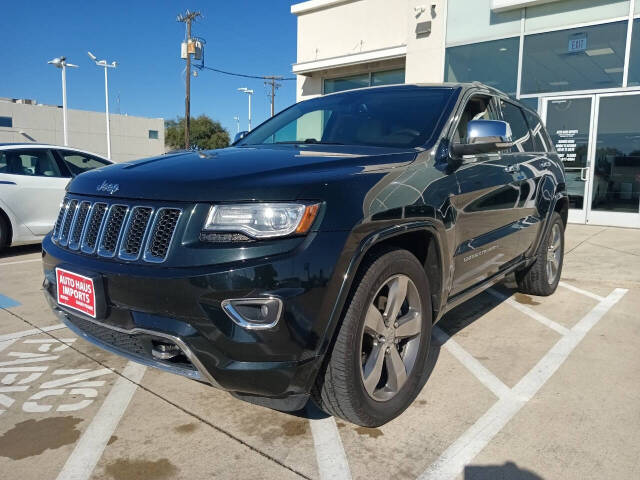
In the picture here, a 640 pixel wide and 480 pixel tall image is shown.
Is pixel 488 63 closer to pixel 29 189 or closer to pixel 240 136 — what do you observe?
pixel 240 136

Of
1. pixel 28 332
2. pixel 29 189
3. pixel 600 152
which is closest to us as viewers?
pixel 28 332

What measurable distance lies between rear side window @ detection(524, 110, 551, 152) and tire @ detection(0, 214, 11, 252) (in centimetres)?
628

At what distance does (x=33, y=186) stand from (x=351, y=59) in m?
8.80

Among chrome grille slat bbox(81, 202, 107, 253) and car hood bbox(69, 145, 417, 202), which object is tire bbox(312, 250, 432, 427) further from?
chrome grille slat bbox(81, 202, 107, 253)

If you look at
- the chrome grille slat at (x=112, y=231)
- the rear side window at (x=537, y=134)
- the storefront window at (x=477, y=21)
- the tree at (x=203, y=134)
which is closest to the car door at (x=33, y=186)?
the chrome grille slat at (x=112, y=231)

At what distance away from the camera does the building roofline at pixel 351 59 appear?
40.4ft

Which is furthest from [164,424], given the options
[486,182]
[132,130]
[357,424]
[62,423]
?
[132,130]

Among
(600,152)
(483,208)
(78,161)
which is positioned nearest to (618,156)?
(600,152)

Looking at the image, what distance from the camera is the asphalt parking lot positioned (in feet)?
6.93

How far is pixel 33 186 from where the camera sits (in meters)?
6.64

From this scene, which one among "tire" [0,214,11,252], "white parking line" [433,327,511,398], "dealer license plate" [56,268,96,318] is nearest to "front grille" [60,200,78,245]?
"dealer license plate" [56,268,96,318]

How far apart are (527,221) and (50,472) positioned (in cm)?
360

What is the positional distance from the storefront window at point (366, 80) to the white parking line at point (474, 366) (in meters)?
10.2

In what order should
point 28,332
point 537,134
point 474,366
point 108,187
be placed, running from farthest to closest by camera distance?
point 537,134, point 28,332, point 474,366, point 108,187
